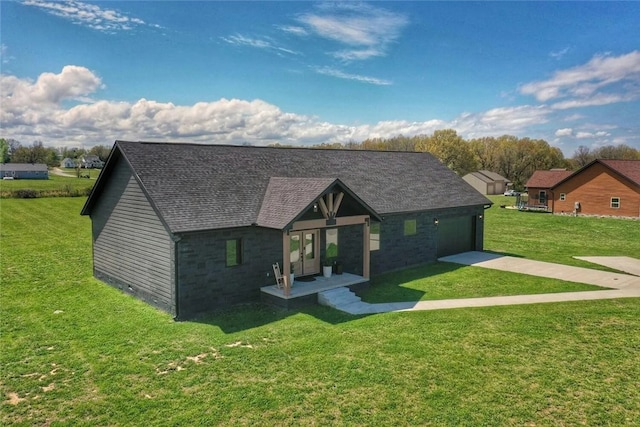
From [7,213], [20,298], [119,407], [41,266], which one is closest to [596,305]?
[119,407]

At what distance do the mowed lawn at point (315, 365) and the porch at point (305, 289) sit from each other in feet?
1.48

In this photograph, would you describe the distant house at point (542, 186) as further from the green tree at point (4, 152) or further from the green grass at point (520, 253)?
the green tree at point (4, 152)

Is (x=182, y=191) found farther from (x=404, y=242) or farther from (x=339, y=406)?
(x=404, y=242)

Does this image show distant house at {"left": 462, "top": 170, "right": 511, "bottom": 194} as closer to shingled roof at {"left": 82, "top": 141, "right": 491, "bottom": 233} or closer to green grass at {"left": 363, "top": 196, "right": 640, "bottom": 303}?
green grass at {"left": 363, "top": 196, "right": 640, "bottom": 303}

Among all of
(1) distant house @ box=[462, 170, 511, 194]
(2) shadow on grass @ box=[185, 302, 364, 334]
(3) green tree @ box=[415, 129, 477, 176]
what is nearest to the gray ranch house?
(2) shadow on grass @ box=[185, 302, 364, 334]

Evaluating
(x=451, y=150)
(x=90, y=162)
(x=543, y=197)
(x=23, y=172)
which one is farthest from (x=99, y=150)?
(x=543, y=197)

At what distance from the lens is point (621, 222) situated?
36.0m

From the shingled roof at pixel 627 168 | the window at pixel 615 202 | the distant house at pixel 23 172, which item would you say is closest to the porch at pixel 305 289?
the shingled roof at pixel 627 168

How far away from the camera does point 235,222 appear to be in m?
14.0

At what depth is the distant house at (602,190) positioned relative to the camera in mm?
38250

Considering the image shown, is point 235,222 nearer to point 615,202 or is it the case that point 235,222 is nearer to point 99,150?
point 615,202

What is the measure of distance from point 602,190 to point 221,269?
40.0 m

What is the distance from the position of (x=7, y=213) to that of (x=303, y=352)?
126ft

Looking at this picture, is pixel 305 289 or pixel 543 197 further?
pixel 543 197
